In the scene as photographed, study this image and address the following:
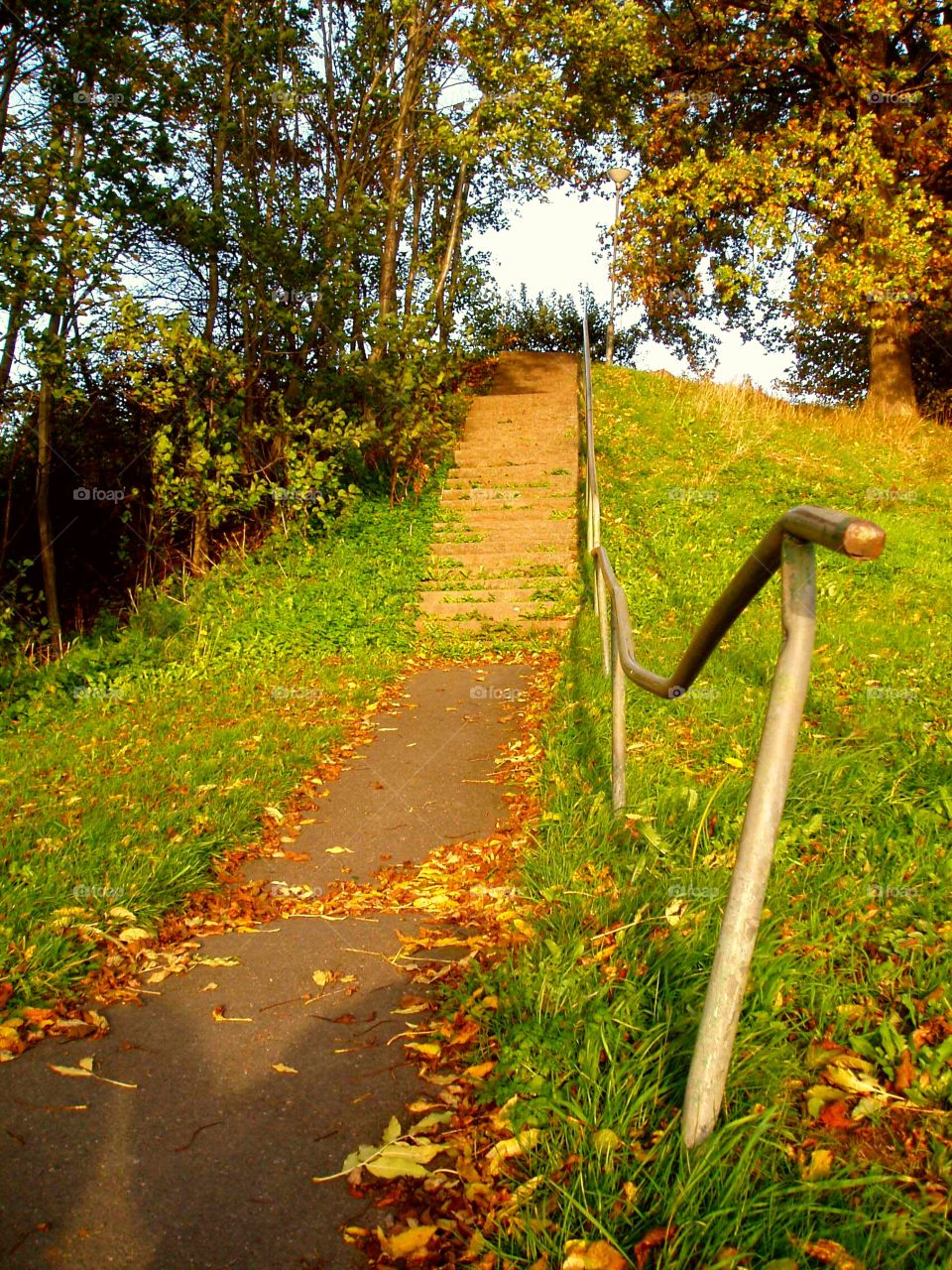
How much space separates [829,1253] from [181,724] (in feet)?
17.1

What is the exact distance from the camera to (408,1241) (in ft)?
6.86

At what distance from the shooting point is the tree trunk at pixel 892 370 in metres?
15.5

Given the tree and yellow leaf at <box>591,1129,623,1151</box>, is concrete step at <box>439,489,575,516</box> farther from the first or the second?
yellow leaf at <box>591,1129,623,1151</box>

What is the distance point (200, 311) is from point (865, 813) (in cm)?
879

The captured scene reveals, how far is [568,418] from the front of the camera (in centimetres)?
1368

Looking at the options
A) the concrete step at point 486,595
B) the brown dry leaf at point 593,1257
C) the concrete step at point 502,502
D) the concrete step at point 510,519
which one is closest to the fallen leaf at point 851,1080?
the brown dry leaf at point 593,1257

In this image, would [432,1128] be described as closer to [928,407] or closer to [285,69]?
[285,69]

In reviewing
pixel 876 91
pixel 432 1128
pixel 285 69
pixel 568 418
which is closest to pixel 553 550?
pixel 568 418

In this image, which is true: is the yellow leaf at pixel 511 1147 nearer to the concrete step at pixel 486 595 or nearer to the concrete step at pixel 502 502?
the concrete step at pixel 486 595

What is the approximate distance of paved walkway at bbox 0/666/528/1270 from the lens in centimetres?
218

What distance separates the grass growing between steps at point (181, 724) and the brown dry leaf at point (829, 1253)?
261 centimetres

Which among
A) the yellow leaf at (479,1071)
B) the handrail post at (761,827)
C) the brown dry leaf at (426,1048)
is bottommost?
the brown dry leaf at (426,1048)

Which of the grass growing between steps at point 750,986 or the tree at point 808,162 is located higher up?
the tree at point 808,162

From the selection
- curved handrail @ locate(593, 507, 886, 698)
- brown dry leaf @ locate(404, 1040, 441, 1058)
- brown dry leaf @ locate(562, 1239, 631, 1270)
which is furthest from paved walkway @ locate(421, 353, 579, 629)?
brown dry leaf @ locate(562, 1239, 631, 1270)
